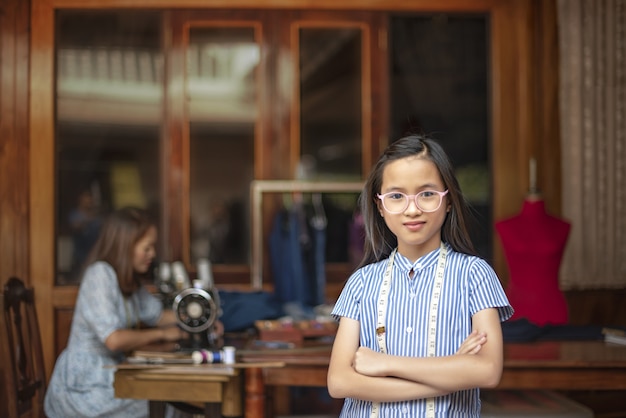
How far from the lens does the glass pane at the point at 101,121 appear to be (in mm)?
5449

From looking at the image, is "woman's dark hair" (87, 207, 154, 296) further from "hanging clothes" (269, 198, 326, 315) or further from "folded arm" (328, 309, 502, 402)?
"folded arm" (328, 309, 502, 402)

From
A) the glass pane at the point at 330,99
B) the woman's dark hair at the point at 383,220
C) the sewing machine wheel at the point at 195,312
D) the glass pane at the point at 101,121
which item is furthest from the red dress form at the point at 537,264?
the glass pane at the point at 101,121

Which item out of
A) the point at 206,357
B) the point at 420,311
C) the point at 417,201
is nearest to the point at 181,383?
the point at 206,357

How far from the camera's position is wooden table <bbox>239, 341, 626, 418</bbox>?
3.30 metres

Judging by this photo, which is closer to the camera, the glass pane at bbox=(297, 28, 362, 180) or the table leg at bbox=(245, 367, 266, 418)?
the table leg at bbox=(245, 367, 266, 418)

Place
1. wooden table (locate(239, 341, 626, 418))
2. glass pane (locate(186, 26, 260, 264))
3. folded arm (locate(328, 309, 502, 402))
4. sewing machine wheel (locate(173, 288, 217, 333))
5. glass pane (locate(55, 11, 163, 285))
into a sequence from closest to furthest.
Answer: folded arm (locate(328, 309, 502, 402)) < wooden table (locate(239, 341, 626, 418)) < sewing machine wheel (locate(173, 288, 217, 333)) < glass pane (locate(186, 26, 260, 264)) < glass pane (locate(55, 11, 163, 285))

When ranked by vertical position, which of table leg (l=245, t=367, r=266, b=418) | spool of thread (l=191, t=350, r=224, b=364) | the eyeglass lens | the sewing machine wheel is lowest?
table leg (l=245, t=367, r=266, b=418)

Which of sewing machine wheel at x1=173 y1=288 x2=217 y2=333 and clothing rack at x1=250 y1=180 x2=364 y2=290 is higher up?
clothing rack at x1=250 y1=180 x2=364 y2=290

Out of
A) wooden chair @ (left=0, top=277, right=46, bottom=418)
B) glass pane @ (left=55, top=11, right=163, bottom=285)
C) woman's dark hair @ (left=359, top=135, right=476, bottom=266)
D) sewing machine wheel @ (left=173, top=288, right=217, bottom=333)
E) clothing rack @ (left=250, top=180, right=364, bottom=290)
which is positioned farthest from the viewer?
glass pane @ (left=55, top=11, right=163, bottom=285)

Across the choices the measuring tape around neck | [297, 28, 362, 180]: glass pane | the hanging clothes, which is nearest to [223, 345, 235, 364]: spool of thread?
the measuring tape around neck

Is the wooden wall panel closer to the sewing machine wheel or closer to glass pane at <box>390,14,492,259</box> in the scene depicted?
the sewing machine wheel

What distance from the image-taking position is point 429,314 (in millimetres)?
2205

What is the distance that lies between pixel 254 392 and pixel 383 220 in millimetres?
1234

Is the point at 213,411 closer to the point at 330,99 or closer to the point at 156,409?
the point at 156,409
